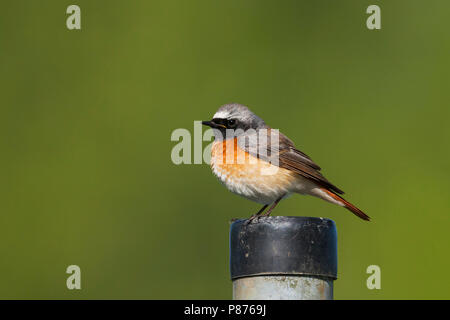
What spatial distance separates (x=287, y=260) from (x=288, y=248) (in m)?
0.07

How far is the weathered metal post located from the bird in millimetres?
2178

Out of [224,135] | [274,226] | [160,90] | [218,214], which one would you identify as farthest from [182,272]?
[274,226]

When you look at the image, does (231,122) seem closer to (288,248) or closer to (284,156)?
(284,156)

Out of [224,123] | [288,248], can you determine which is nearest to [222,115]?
[224,123]

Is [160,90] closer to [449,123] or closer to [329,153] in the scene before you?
[329,153]

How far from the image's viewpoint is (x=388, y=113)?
1308 centimetres

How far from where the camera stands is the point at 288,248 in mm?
5117

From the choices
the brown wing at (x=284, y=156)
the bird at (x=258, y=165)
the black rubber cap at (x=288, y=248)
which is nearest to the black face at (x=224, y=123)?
the bird at (x=258, y=165)

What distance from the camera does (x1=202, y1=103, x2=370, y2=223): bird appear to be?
24.6ft

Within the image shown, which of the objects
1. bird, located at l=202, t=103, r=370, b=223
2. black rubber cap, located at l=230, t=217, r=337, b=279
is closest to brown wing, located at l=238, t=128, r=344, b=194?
bird, located at l=202, t=103, r=370, b=223

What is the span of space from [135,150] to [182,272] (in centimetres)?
206
